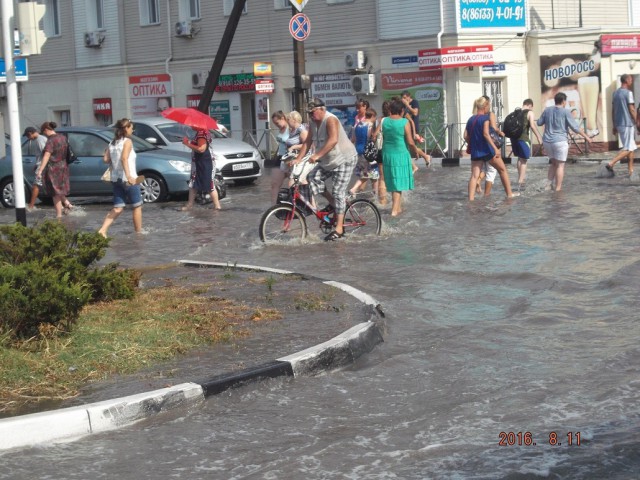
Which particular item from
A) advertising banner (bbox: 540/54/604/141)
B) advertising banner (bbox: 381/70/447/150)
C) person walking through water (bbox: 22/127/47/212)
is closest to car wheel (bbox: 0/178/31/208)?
person walking through water (bbox: 22/127/47/212)

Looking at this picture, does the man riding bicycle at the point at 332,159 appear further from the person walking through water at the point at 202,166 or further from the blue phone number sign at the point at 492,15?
the blue phone number sign at the point at 492,15

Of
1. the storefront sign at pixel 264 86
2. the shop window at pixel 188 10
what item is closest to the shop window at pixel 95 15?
the shop window at pixel 188 10

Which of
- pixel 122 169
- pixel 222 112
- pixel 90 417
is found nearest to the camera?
pixel 90 417

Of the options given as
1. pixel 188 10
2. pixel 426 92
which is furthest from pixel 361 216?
pixel 188 10

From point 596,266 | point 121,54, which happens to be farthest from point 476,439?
point 121,54

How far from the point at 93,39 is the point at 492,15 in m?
16.0

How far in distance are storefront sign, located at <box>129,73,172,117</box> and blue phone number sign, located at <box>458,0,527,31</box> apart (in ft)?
38.8

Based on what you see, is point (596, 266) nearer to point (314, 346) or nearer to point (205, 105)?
point (314, 346)

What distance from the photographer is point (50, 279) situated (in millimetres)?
7789

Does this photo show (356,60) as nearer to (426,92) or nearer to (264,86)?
(426,92)

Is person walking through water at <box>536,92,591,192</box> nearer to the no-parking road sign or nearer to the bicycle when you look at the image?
the bicycle

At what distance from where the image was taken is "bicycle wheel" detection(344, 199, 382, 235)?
46.9ft

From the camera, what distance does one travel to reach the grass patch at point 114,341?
6973mm
